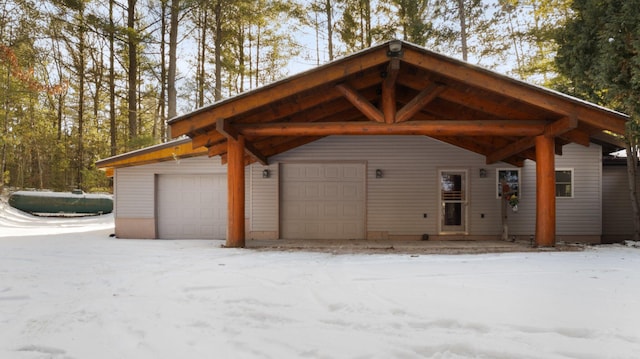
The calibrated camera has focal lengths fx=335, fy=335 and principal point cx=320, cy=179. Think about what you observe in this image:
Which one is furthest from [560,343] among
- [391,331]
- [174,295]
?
[174,295]

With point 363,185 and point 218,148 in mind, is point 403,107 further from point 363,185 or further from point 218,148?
point 218,148

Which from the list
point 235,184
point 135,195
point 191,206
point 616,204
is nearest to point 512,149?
point 616,204

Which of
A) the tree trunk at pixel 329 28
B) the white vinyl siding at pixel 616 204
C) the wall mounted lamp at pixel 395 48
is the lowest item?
the white vinyl siding at pixel 616 204

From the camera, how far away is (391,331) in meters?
2.46

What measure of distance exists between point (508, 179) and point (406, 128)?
4178 millimetres

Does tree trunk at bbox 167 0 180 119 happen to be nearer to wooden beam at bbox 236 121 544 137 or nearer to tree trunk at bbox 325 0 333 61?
tree trunk at bbox 325 0 333 61

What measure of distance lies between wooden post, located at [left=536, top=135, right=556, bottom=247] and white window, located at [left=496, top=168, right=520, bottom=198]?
2.30 m

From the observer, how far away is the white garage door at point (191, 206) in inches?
344

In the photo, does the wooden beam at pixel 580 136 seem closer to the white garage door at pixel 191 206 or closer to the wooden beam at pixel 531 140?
the wooden beam at pixel 531 140

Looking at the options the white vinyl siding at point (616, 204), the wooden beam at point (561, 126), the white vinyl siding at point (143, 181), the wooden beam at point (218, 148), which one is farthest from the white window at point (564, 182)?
the white vinyl siding at point (143, 181)

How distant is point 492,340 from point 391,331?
2.21 ft

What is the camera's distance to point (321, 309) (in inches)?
115

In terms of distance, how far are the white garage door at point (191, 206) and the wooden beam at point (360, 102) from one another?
4400 mm

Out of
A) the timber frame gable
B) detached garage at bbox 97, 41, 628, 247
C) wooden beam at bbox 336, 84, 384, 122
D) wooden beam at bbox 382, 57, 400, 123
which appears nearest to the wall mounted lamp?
the timber frame gable
